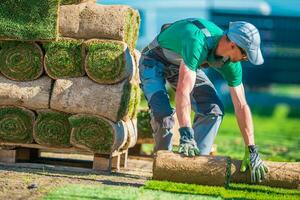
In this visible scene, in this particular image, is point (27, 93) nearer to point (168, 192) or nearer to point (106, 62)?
point (106, 62)

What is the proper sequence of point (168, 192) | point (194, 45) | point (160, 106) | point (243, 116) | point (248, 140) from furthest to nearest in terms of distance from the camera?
point (160, 106), point (243, 116), point (248, 140), point (194, 45), point (168, 192)

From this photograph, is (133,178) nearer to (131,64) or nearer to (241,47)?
(131,64)

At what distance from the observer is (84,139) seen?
7109 mm

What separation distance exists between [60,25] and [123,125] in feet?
4.40

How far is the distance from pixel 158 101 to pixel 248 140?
41.0 inches

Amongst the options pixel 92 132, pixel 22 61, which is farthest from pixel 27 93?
pixel 92 132

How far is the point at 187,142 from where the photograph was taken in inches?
245

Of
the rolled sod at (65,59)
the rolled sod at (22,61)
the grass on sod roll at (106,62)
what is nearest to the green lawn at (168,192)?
the grass on sod roll at (106,62)

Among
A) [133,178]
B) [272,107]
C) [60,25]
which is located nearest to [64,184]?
[133,178]

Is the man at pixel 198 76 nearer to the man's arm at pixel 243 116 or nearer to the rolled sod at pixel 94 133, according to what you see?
the man's arm at pixel 243 116

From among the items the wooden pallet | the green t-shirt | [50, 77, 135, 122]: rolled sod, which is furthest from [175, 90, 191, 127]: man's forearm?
the wooden pallet

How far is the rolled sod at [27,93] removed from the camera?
7.21 metres

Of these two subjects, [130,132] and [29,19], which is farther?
[130,132]

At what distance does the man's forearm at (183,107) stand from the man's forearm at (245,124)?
0.81 m
